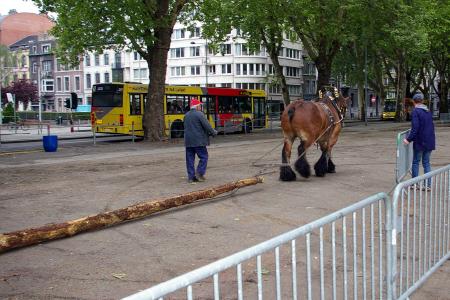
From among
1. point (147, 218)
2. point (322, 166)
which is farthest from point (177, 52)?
point (147, 218)

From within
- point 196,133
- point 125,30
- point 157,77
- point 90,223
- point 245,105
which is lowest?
point 90,223

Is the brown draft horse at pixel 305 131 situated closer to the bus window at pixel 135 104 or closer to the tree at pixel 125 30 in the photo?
the tree at pixel 125 30

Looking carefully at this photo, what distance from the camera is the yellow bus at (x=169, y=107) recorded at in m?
28.5

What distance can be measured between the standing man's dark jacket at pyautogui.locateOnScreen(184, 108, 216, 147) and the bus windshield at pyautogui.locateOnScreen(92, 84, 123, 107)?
17833 millimetres

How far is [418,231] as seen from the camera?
5.04 meters

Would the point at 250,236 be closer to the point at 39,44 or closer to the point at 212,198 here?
Answer: the point at 212,198

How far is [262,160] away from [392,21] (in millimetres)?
19189

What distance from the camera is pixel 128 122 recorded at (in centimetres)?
2850

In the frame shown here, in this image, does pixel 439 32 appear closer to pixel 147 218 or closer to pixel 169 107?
pixel 169 107

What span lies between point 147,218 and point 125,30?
17315 mm

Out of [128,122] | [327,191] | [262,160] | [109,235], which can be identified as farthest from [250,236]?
[128,122]

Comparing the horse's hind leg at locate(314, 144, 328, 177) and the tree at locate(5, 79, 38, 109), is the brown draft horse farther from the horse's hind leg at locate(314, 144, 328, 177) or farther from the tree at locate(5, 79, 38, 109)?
the tree at locate(5, 79, 38, 109)

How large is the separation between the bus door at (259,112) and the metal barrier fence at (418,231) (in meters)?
31.6

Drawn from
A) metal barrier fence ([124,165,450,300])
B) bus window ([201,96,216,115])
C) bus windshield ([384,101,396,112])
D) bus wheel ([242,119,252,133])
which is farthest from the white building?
metal barrier fence ([124,165,450,300])
